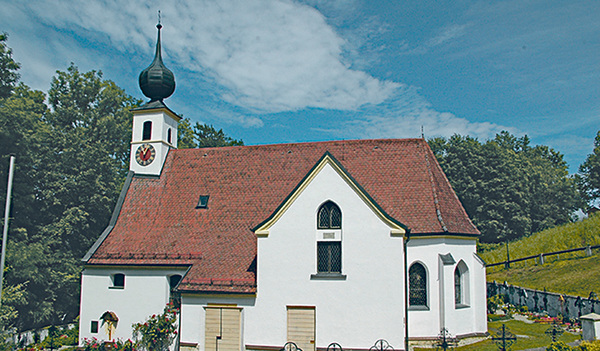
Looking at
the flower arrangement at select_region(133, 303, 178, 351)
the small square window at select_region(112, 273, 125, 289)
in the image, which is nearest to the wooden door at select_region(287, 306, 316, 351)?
the flower arrangement at select_region(133, 303, 178, 351)

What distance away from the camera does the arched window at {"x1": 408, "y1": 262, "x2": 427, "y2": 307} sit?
20.6 m

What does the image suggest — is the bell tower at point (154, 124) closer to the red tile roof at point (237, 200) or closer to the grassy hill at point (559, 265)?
the red tile roof at point (237, 200)

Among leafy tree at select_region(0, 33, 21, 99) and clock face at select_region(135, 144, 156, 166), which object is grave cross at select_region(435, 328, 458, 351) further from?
leafy tree at select_region(0, 33, 21, 99)

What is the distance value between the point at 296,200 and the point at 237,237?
4.87 m

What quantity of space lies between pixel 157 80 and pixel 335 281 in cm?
1740

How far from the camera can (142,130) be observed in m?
27.7

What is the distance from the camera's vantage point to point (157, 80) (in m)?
27.9

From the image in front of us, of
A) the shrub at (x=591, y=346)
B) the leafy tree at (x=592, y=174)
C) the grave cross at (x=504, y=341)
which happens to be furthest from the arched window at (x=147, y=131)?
the leafy tree at (x=592, y=174)

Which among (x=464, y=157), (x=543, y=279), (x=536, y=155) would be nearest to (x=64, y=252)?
(x=543, y=279)

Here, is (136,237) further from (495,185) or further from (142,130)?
(495,185)

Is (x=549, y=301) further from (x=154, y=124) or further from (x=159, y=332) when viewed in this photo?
(x=154, y=124)

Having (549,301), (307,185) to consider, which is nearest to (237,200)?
(307,185)

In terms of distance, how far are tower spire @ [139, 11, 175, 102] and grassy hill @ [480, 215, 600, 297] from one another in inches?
1095

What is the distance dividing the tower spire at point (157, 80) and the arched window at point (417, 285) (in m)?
18.5
